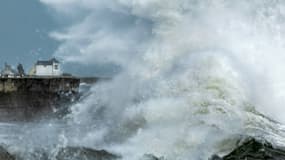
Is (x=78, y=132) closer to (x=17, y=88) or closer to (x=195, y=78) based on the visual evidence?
(x=195, y=78)

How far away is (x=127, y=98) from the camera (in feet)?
50.1

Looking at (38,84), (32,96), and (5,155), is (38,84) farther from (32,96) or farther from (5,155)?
(5,155)

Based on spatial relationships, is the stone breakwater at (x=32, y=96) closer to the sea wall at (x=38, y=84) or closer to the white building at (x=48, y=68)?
the sea wall at (x=38, y=84)

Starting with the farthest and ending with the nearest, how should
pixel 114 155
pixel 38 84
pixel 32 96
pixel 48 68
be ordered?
1. pixel 48 68
2. pixel 38 84
3. pixel 32 96
4. pixel 114 155

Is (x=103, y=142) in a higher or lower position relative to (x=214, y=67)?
lower

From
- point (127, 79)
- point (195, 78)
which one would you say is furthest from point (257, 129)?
point (127, 79)

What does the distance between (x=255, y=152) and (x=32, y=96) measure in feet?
85.0

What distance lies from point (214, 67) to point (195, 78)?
870 mm

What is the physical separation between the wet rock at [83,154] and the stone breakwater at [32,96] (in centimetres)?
1848

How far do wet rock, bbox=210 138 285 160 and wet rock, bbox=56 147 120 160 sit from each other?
2433 mm

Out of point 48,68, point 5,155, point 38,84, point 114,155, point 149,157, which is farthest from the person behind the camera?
point 48,68

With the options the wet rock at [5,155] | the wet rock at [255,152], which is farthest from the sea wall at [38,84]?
the wet rock at [255,152]

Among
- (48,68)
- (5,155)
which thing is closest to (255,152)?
(5,155)

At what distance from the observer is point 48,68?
176 ft
